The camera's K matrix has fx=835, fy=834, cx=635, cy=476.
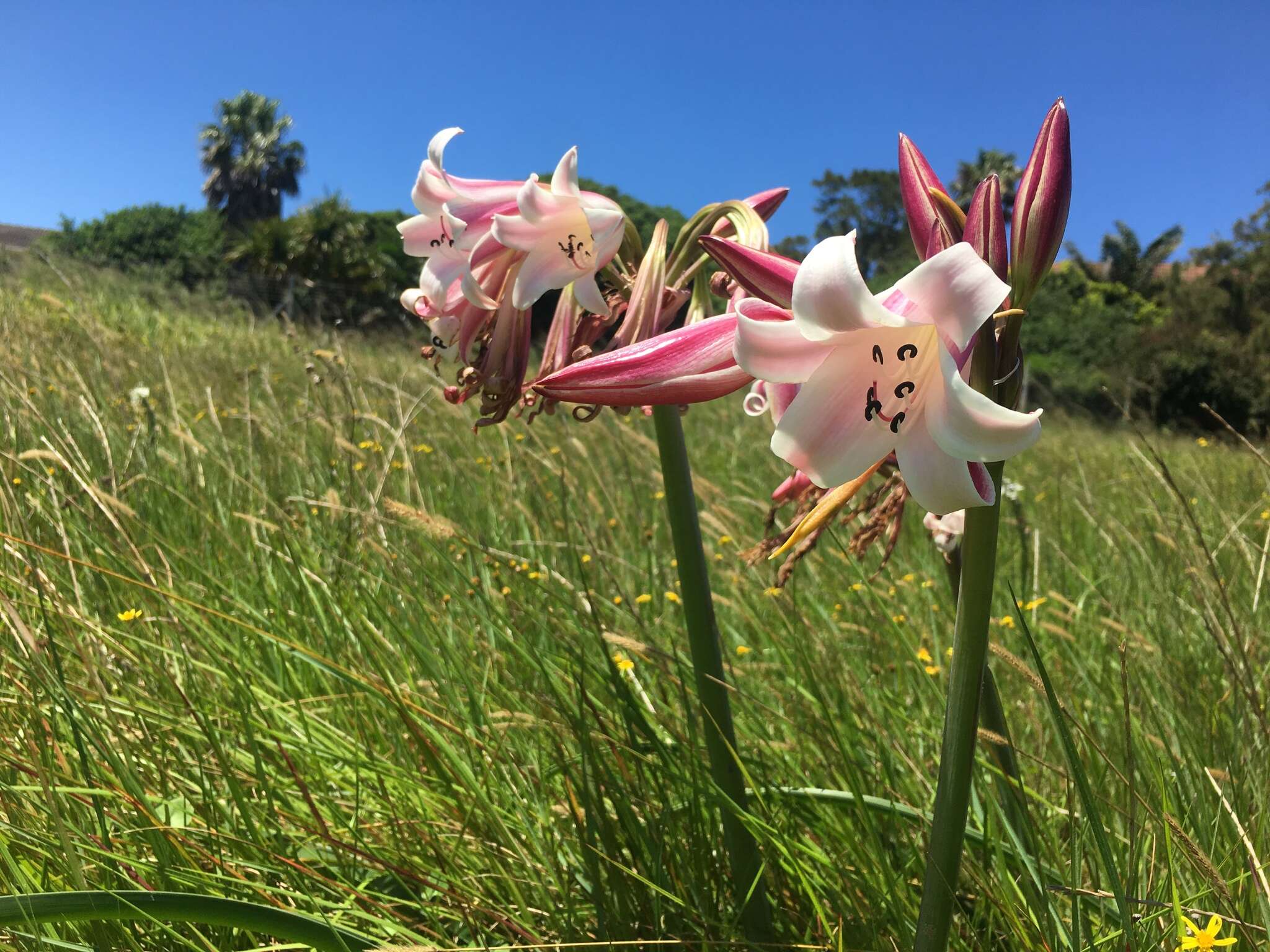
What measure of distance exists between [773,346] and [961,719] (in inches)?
13.2

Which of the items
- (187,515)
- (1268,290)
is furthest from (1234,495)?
(1268,290)

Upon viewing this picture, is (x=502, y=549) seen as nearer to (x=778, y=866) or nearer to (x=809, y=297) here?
(x=778, y=866)

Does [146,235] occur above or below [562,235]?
above

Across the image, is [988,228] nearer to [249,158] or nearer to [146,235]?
[146,235]

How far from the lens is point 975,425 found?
0.56 m

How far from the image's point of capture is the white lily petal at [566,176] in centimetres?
92

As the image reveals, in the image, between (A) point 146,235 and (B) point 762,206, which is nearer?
(B) point 762,206

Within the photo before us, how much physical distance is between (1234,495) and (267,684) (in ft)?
15.9

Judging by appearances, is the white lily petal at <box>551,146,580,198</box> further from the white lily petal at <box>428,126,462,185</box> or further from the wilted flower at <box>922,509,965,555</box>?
the wilted flower at <box>922,509,965,555</box>

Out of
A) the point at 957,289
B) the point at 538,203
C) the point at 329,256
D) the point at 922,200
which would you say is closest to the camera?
the point at 957,289

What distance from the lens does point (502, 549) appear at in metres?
2.68

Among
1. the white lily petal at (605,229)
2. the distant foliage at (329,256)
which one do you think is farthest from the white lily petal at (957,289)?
the distant foliage at (329,256)

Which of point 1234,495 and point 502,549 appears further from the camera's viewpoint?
point 1234,495

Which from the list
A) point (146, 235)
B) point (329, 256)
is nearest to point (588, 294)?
point (329, 256)
